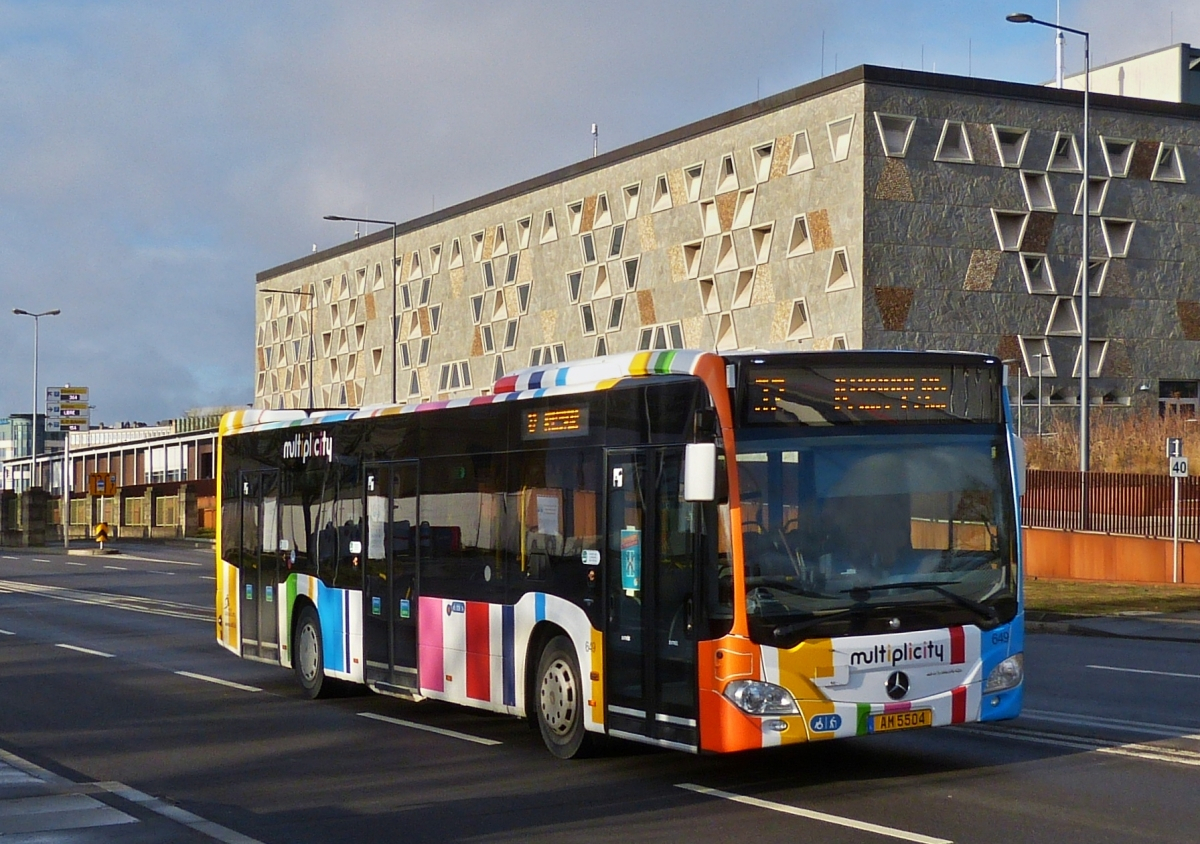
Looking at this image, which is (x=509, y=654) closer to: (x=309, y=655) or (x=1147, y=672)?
(x=309, y=655)

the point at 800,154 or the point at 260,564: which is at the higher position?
the point at 800,154

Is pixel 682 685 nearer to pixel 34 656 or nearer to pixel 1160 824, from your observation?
pixel 1160 824

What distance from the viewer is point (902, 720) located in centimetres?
963

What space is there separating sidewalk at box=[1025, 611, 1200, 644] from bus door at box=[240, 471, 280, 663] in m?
12.2

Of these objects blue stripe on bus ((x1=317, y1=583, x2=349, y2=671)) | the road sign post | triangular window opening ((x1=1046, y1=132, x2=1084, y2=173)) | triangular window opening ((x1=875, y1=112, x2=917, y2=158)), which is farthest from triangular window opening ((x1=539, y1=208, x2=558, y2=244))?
Answer: blue stripe on bus ((x1=317, y1=583, x2=349, y2=671))

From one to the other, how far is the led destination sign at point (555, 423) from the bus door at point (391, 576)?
82.7 inches

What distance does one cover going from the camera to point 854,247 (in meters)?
49.0

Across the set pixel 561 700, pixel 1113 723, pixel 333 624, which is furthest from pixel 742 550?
pixel 333 624

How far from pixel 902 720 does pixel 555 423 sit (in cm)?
340

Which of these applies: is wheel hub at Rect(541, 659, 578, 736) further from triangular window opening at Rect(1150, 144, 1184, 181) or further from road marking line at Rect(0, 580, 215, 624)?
triangular window opening at Rect(1150, 144, 1184, 181)

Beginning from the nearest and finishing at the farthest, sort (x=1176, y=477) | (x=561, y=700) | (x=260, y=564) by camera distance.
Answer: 1. (x=561, y=700)
2. (x=260, y=564)
3. (x=1176, y=477)

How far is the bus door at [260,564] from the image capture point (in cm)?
1638

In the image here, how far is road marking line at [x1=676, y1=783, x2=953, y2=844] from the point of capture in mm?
8086

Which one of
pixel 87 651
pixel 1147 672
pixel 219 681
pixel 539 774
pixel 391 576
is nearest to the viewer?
pixel 539 774
